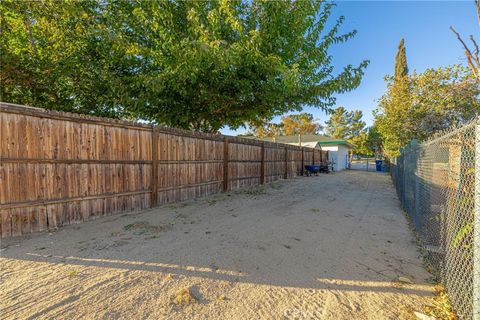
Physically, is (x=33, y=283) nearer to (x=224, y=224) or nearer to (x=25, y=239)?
(x=25, y=239)

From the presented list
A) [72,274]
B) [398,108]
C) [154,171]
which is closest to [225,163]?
[154,171]

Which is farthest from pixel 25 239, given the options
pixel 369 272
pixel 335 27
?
pixel 335 27

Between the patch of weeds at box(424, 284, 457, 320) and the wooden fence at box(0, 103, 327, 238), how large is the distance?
5.36 m

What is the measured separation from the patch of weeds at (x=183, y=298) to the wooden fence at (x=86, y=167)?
10.8 feet

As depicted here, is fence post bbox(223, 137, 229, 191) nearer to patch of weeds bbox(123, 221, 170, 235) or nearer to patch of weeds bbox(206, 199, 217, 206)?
patch of weeds bbox(206, 199, 217, 206)

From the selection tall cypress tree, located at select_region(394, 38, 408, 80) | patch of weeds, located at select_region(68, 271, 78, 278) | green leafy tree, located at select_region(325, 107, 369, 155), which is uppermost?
tall cypress tree, located at select_region(394, 38, 408, 80)

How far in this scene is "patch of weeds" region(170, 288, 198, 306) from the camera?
6.97ft

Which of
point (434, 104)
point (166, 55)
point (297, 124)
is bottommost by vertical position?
point (434, 104)

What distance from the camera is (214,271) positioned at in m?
2.71

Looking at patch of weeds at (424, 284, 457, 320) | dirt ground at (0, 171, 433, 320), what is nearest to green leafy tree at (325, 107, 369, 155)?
dirt ground at (0, 171, 433, 320)

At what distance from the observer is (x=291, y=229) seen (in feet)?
14.3

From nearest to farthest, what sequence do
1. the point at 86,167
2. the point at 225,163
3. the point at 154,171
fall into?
1. the point at 86,167
2. the point at 154,171
3. the point at 225,163

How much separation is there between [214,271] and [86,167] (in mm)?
3537

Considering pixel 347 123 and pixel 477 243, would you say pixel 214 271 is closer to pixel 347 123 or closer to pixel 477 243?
pixel 477 243
